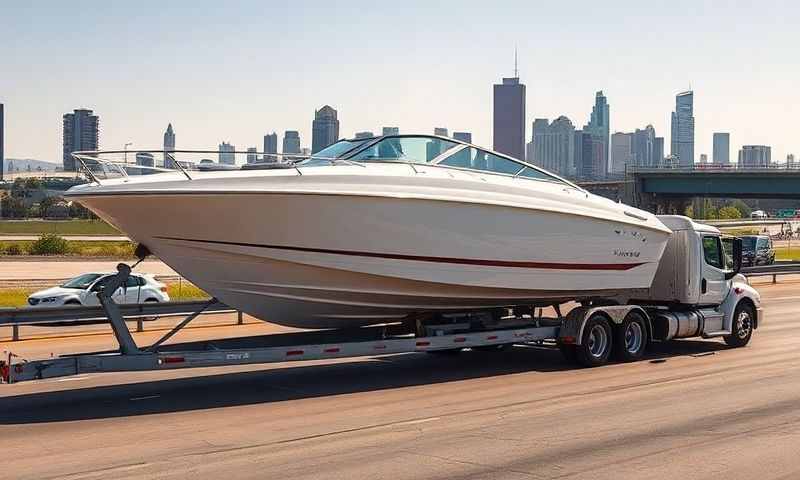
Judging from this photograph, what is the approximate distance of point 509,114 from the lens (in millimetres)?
116812

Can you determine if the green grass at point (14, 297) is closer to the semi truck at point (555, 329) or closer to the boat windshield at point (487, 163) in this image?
the semi truck at point (555, 329)

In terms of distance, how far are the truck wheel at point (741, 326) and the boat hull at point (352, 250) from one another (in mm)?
4514

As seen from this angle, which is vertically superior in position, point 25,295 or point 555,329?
point 555,329

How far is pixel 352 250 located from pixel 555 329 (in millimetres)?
4484

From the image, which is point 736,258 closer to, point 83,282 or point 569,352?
point 569,352

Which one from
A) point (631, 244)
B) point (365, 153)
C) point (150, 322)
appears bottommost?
point (150, 322)

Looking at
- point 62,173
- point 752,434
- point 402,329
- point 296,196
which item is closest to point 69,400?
point 62,173

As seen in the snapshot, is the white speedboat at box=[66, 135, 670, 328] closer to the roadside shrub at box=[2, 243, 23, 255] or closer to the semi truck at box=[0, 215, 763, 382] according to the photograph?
the semi truck at box=[0, 215, 763, 382]

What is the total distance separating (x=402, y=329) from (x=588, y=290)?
3.30 meters

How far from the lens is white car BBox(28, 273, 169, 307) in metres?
23.6

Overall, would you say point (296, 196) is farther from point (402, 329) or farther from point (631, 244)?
point (631, 244)

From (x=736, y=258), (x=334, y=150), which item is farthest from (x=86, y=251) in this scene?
(x=334, y=150)

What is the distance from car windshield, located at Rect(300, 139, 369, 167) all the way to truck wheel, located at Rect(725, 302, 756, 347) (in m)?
8.49

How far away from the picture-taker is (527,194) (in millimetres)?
14828
